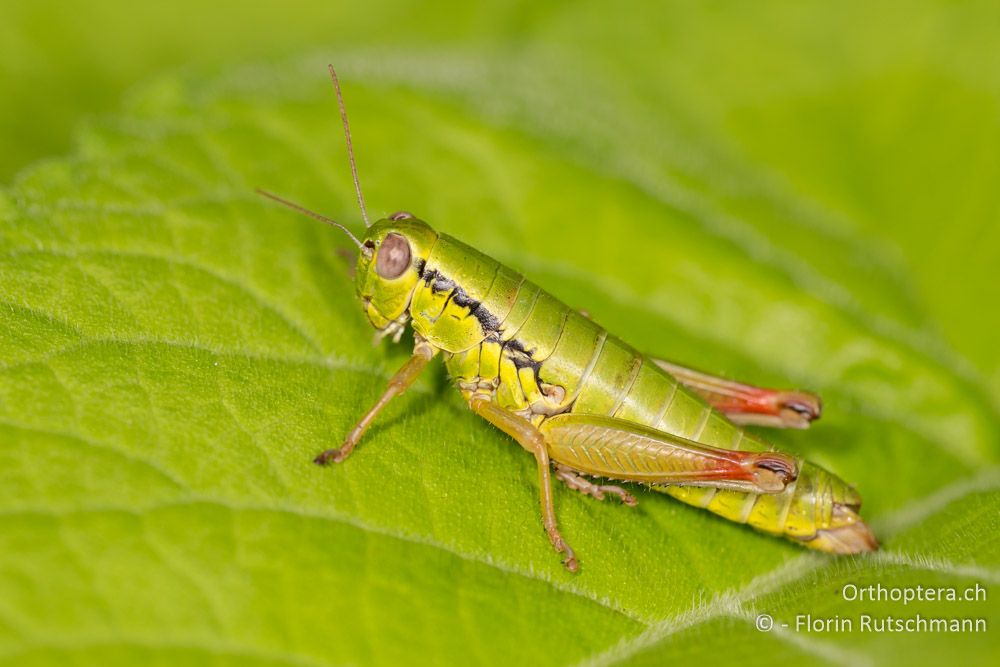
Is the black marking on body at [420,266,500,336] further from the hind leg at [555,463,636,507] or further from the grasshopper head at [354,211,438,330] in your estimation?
the hind leg at [555,463,636,507]

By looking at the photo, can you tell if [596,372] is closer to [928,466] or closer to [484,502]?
[484,502]

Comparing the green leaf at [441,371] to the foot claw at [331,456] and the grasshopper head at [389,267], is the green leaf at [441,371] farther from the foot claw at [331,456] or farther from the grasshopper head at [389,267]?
the grasshopper head at [389,267]

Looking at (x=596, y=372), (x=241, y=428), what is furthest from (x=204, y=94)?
(x=596, y=372)

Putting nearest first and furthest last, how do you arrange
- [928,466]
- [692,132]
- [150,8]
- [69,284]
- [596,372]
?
1. [69,284]
2. [596,372]
3. [928,466]
4. [692,132]
5. [150,8]

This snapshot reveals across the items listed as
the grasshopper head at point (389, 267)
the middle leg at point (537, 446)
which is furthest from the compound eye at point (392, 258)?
the middle leg at point (537, 446)

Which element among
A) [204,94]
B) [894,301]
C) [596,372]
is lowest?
[596,372]

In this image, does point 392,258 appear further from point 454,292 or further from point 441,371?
point 441,371
